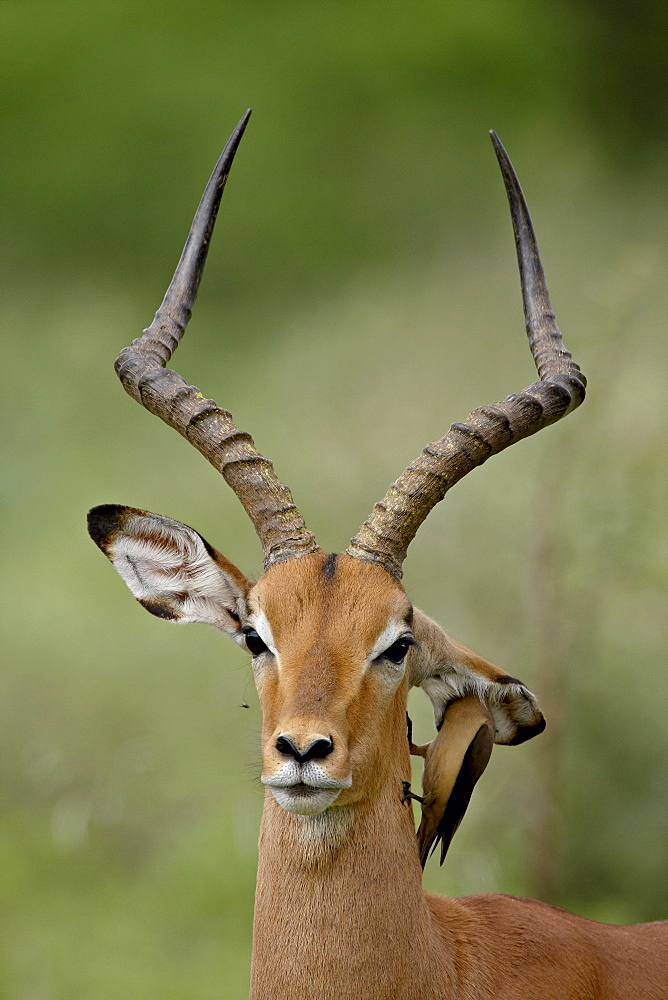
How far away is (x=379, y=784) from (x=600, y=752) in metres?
4.92

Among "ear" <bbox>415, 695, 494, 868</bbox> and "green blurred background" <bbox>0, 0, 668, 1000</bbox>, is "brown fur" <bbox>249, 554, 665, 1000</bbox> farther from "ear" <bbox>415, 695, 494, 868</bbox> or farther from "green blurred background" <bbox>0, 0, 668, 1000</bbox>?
"green blurred background" <bbox>0, 0, 668, 1000</bbox>

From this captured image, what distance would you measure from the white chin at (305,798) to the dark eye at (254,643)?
0.63 meters

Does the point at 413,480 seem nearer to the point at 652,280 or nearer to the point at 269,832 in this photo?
the point at 269,832

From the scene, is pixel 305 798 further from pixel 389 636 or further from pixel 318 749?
pixel 389 636

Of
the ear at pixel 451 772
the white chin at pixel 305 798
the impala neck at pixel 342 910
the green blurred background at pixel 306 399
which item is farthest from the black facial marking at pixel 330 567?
the green blurred background at pixel 306 399

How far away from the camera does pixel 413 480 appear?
13.1 feet

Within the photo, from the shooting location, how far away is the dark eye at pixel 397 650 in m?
3.71

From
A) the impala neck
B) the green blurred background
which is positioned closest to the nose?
the impala neck

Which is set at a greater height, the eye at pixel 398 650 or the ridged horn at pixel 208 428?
the ridged horn at pixel 208 428

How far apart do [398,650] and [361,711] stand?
0.33m

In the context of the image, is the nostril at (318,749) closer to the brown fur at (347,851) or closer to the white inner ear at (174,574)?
the brown fur at (347,851)

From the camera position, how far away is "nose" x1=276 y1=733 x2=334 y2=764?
318cm

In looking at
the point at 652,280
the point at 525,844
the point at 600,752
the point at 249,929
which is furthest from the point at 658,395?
the point at 249,929

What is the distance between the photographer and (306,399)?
10344 mm
